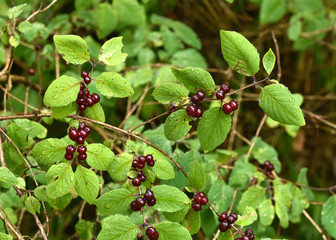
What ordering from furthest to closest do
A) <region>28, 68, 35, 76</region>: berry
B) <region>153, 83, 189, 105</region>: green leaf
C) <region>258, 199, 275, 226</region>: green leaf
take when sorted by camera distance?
1. <region>28, 68, 35, 76</region>: berry
2. <region>258, 199, 275, 226</region>: green leaf
3. <region>153, 83, 189, 105</region>: green leaf

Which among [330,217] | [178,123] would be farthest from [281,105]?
[330,217]

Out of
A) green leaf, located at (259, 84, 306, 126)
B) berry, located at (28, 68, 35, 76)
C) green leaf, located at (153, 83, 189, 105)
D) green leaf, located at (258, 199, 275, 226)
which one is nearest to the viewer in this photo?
green leaf, located at (259, 84, 306, 126)

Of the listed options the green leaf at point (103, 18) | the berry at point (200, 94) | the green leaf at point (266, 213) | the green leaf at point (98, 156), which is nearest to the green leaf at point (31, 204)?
the green leaf at point (98, 156)

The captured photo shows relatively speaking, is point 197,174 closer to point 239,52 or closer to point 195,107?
point 195,107

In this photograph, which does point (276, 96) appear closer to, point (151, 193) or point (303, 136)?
point (151, 193)

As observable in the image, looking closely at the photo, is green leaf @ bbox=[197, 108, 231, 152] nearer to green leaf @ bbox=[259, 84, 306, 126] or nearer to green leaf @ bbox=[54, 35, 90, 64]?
green leaf @ bbox=[259, 84, 306, 126]

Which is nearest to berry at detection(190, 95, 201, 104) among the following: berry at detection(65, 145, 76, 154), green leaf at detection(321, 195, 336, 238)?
berry at detection(65, 145, 76, 154)

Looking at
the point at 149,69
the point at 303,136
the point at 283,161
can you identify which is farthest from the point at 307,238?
the point at 149,69
